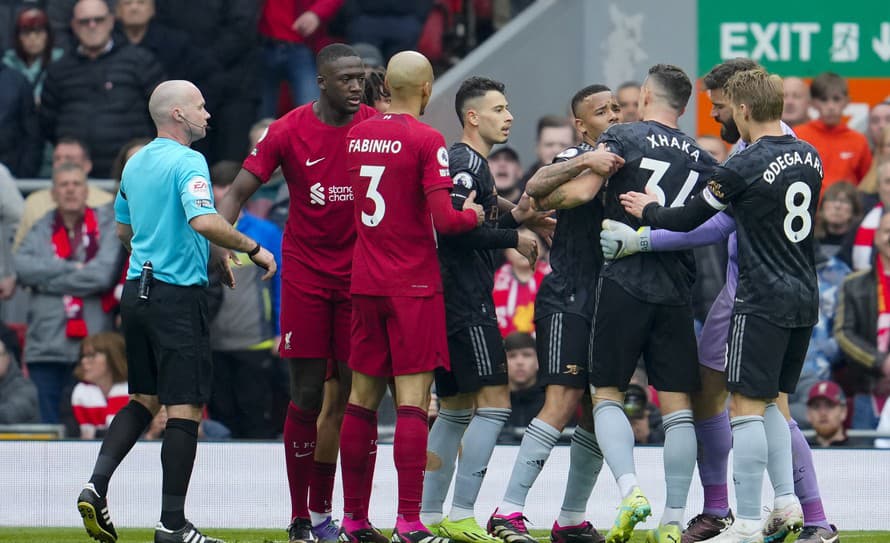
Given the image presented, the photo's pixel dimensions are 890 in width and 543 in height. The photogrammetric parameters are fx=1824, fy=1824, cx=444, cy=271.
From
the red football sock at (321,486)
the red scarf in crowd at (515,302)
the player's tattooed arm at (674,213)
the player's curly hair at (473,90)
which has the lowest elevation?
the red football sock at (321,486)

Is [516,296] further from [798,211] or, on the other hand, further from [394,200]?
[798,211]

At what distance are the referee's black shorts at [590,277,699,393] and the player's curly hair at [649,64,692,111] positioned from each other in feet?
3.01

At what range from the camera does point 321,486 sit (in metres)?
9.00

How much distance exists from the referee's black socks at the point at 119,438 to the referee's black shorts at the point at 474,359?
1.46 m

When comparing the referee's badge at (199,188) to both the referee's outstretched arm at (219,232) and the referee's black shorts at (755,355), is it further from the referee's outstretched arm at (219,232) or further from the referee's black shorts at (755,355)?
the referee's black shorts at (755,355)

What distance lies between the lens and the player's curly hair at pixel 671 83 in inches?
340

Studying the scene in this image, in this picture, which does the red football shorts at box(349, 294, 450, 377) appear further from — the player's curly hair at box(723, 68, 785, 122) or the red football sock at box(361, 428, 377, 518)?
the player's curly hair at box(723, 68, 785, 122)

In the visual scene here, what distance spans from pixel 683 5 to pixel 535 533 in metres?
5.82

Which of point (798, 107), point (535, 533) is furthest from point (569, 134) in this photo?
point (535, 533)

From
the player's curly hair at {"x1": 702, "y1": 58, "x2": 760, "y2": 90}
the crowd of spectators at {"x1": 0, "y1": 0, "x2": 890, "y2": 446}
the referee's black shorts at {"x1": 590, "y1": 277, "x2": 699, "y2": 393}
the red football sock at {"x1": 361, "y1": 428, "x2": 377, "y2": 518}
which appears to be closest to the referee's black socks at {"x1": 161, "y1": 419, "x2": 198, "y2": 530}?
the red football sock at {"x1": 361, "y1": 428, "x2": 377, "y2": 518}

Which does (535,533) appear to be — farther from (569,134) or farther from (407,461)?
(569,134)

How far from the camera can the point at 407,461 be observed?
27.5 feet

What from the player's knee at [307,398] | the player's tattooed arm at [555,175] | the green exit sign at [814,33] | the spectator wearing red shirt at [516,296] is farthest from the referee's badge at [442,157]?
the green exit sign at [814,33]

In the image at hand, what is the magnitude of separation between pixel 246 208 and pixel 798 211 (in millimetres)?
5355
